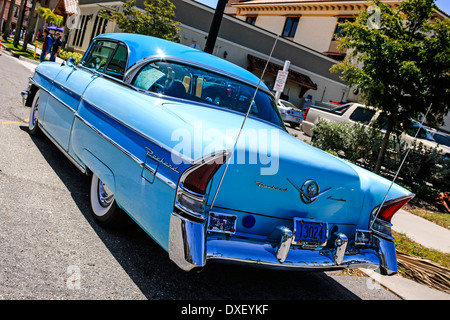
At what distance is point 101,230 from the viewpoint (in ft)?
10.6

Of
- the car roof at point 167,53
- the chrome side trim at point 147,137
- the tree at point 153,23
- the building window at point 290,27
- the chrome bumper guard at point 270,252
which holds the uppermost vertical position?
the building window at point 290,27

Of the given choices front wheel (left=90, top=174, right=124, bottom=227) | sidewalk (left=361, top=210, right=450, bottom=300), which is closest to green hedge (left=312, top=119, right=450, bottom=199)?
sidewalk (left=361, top=210, right=450, bottom=300)

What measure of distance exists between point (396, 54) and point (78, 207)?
752cm

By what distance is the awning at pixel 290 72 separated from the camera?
24.2 m

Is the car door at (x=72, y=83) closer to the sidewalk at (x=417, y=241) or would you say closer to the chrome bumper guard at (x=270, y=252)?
the chrome bumper guard at (x=270, y=252)

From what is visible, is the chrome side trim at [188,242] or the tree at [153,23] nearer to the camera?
the chrome side trim at [188,242]

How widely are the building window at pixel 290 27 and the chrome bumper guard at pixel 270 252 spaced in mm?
31893

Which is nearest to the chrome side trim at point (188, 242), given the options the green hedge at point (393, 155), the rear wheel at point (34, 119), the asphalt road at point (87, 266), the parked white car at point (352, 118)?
the asphalt road at point (87, 266)

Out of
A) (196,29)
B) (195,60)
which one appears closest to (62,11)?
(196,29)

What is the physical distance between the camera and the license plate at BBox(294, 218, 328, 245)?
259 cm

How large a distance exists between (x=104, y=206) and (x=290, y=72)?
23607mm

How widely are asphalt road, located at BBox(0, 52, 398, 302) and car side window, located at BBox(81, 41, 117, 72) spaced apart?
1.28 m

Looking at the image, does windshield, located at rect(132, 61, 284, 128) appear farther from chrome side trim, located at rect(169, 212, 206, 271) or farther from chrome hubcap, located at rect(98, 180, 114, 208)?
chrome side trim, located at rect(169, 212, 206, 271)

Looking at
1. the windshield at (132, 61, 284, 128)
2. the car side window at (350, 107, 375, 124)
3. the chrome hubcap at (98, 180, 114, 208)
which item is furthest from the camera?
the car side window at (350, 107, 375, 124)
